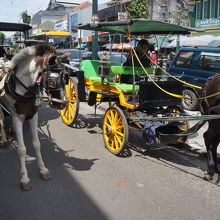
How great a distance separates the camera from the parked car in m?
9.23

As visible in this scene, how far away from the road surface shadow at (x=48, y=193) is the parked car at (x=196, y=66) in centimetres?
553

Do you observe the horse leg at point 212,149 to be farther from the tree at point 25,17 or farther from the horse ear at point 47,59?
the tree at point 25,17

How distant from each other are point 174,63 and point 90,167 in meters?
6.68

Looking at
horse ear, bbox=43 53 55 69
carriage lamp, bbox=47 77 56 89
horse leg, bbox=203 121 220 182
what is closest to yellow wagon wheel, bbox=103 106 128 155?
horse leg, bbox=203 121 220 182

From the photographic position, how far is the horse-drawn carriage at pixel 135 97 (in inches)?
207

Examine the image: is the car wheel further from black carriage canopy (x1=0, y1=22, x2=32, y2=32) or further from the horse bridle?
the horse bridle

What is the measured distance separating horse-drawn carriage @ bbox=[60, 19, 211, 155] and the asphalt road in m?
0.45

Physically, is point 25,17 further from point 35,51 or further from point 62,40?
point 35,51

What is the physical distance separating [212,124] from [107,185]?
191 centimetres

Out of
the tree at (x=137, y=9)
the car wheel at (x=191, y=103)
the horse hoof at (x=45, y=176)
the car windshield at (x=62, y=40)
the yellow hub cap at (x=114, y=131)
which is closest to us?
the horse hoof at (x=45, y=176)

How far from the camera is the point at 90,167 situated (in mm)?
5039

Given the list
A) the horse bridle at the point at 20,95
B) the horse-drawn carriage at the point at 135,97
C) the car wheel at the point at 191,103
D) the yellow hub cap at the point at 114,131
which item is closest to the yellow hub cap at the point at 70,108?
the horse-drawn carriage at the point at 135,97

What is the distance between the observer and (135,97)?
5.59 metres

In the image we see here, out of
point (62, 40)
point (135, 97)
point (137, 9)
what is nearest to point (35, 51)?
point (135, 97)
